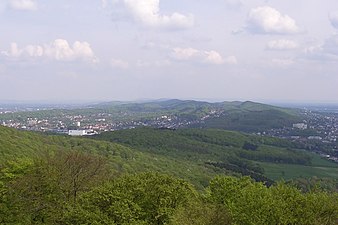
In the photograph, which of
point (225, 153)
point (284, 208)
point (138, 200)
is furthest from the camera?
point (225, 153)

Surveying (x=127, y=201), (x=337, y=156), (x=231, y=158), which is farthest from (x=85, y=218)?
(x=337, y=156)

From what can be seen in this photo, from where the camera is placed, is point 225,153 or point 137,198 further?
point 225,153

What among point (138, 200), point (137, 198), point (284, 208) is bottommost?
point (138, 200)

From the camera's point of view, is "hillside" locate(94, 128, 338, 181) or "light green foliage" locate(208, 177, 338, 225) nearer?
"light green foliage" locate(208, 177, 338, 225)

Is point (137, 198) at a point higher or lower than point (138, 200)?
higher

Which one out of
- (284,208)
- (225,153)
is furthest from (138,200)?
(225,153)

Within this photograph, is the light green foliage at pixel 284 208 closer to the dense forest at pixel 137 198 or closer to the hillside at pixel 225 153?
the dense forest at pixel 137 198

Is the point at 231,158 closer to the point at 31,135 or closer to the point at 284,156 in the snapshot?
the point at 284,156

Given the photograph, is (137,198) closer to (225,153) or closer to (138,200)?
(138,200)

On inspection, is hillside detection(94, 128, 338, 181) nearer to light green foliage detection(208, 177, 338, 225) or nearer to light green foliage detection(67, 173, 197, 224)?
light green foliage detection(67, 173, 197, 224)

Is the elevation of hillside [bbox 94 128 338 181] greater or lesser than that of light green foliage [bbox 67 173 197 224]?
lesser

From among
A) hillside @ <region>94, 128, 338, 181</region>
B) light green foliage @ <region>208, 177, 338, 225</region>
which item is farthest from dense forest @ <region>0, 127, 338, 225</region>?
hillside @ <region>94, 128, 338, 181</region>
